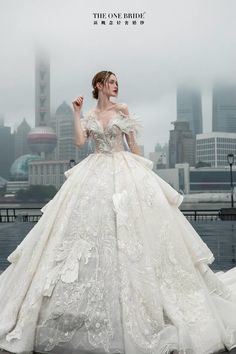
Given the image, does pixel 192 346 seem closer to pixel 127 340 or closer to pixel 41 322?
pixel 127 340

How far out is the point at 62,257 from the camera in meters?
3.78

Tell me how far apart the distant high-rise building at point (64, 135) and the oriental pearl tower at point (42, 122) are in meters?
1.96

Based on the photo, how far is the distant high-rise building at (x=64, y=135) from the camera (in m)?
116

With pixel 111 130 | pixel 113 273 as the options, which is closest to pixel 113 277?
pixel 113 273

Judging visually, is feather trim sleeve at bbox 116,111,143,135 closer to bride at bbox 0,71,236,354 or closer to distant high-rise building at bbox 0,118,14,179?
bride at bbox 0,71,236,354

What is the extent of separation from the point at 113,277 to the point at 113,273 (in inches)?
1.2

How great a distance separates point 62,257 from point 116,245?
0.41 metres

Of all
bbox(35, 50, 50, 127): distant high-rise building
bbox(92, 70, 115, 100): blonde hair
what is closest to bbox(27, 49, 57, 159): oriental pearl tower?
bbox(35, 50, 50, 127): distant high-rise building

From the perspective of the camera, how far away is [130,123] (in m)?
4.38

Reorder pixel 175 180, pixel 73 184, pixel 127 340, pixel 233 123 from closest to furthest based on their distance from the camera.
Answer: pixel 127 340, pixel 73 184, pixel 175 180, pixel 233 123

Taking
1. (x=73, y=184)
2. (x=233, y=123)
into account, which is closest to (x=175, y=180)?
(x=233, y=123)

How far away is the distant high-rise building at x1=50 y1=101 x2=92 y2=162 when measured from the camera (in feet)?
380

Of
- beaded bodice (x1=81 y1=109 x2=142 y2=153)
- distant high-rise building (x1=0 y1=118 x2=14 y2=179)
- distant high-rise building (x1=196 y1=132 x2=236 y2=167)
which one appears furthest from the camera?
distant high-rise building (x1=0 y1=118 x2=14 y2=179)

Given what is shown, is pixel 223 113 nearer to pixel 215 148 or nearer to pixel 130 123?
pixel 215 148
